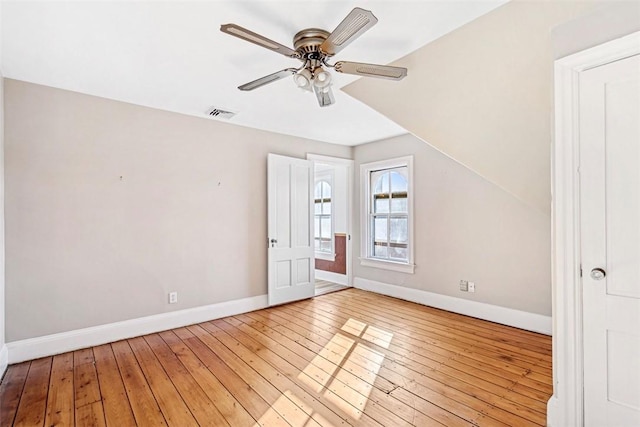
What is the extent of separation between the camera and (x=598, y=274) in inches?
64.5

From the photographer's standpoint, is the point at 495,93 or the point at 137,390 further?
the point at 137,390

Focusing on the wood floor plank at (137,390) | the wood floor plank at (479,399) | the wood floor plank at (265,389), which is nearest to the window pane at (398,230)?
the wood floor plank at (479,399)

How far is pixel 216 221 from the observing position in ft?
12.9

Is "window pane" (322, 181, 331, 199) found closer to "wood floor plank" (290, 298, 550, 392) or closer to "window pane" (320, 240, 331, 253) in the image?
"window pane" (320, 240, 331, 253)

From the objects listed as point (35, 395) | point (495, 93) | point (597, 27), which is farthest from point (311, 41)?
point (35, 395)

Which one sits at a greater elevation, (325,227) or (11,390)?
(325,227)

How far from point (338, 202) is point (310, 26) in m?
4.20

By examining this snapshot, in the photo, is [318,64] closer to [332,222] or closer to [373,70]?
[373,70]

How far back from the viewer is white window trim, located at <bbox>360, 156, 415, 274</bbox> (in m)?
4.54

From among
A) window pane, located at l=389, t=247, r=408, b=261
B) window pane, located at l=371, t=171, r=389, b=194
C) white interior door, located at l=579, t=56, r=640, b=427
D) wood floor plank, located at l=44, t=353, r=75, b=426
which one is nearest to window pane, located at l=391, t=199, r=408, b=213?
window pane, located at l=371, t=171, r=389, b=194

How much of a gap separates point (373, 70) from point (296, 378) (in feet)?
7.64

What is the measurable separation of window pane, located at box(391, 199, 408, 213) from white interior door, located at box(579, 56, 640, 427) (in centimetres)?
309

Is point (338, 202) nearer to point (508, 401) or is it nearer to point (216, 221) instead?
point (216, 221)

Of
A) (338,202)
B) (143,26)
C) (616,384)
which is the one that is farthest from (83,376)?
(338,202)
